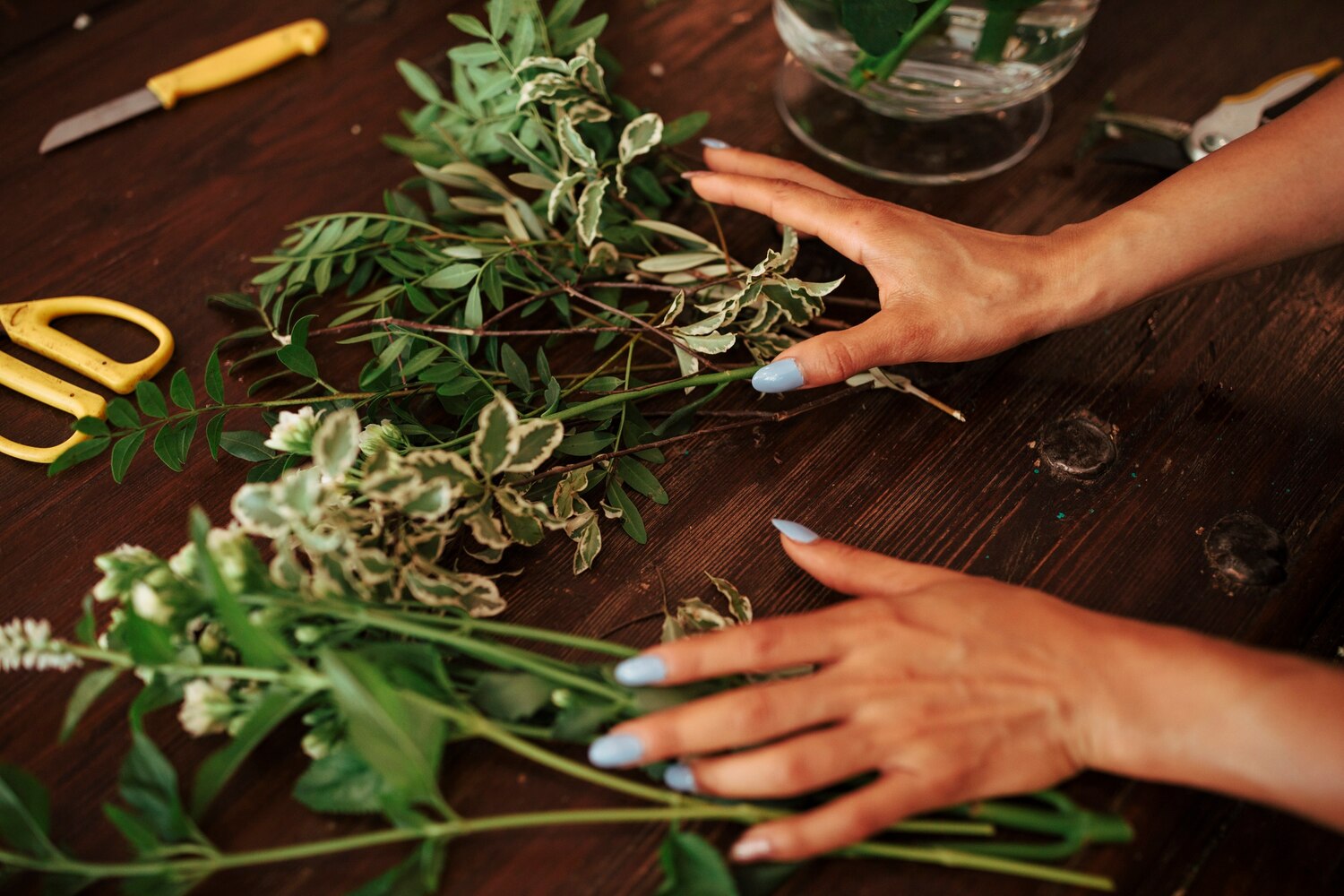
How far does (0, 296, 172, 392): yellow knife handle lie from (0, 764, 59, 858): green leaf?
40cm

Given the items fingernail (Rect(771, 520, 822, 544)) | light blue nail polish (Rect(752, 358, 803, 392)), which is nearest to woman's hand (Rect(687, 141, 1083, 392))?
light blue nail polish (Rect(752, 358, 803, 392))

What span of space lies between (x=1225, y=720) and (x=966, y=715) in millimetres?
161

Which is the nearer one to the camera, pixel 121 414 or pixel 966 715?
pixel 966 715

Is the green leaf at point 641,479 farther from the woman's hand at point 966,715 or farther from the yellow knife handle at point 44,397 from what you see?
the yellow knife handle at point 44,397

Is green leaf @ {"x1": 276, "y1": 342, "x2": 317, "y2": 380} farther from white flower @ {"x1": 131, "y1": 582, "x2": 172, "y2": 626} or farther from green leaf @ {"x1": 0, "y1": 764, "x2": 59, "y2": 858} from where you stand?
green leaf @ {"x1": 0, "y1": 764, "x2": 59, "y2": 858}

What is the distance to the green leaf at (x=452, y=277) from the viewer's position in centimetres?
87

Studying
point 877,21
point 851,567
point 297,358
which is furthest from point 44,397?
point 877,21

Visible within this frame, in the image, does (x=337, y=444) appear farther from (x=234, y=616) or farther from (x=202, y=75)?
(x=202, y=75)

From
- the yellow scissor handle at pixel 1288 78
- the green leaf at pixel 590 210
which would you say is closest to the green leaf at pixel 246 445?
the green leaf at pixel 590 210

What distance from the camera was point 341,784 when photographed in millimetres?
605

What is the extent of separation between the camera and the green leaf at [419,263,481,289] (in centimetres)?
87

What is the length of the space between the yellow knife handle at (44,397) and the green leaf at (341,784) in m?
0.42

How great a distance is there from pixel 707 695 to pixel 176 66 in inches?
41.7

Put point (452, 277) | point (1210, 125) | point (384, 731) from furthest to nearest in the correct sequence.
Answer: point (1210, 125), point (452, 277), point (384, 731)
